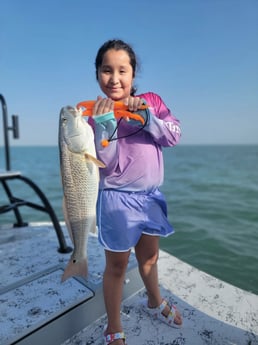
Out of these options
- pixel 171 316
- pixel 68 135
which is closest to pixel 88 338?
pixel 171 316

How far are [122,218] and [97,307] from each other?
0.85 m

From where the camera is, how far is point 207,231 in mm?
5676

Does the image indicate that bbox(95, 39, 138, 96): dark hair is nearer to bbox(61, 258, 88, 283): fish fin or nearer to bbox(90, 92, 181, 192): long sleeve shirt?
bbox(90, 92, 181, 192): long sleeve shirt

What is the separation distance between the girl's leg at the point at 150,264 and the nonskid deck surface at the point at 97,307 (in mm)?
139

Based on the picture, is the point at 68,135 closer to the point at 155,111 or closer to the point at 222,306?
the point at 155,111

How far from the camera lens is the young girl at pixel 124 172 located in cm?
162

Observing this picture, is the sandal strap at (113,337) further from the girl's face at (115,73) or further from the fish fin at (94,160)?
the girl's face at (115,73)

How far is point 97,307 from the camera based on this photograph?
2027mm

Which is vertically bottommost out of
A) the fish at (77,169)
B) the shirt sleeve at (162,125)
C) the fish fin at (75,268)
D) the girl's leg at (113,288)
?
the girl's leg at (113,288)

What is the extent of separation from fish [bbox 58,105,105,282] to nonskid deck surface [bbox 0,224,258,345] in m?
0.77

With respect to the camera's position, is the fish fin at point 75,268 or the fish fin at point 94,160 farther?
the fish fin at point 75,268

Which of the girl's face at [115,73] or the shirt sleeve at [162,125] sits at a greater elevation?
the girl's face at [115,73]

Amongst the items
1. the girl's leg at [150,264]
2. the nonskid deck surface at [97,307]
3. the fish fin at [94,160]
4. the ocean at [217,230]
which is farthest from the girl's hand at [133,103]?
the ocean at [217,230]

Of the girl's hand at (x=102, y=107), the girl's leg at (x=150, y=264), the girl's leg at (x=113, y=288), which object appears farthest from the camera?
the girl's leg at (x=150, y=264)
